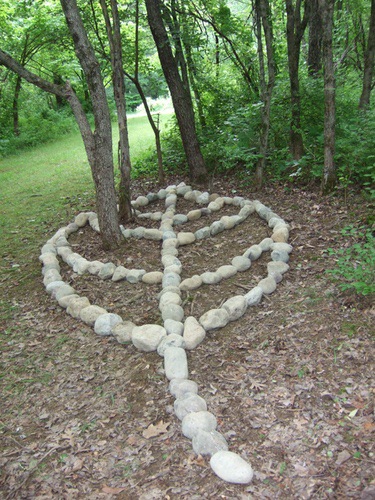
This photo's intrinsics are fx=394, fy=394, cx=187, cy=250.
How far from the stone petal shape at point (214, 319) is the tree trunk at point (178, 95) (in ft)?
10.8

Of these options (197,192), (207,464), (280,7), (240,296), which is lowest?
(207,464)

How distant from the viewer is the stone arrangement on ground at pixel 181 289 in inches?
86.0

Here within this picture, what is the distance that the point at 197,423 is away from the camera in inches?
85.9

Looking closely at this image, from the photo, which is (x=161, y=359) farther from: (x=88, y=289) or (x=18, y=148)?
(x=18, y=148)

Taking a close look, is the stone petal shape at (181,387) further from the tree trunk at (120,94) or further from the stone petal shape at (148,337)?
the tree trunk at (120,94)

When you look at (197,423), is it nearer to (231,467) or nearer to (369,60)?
(231,467)

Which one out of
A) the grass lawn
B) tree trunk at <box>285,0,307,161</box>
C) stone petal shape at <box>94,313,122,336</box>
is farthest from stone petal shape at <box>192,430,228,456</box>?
tree trunk at <box>285,0,307,161</box>

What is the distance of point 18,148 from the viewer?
41.6 ft

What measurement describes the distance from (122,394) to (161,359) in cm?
37

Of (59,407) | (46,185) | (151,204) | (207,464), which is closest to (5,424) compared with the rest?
(59,407)

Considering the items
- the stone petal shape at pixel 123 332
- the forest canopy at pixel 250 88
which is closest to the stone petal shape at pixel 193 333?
the stone petal shape at pixel 123 332

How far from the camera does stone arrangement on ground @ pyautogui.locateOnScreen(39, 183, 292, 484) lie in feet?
7.17

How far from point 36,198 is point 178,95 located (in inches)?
117

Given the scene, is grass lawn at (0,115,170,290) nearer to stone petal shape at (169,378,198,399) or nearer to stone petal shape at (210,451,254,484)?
stone petal shape at (169,378,198,399)
